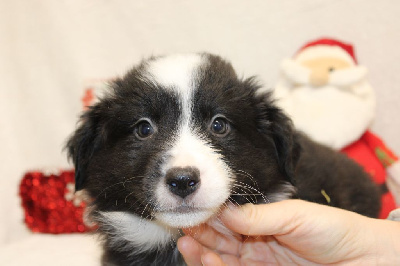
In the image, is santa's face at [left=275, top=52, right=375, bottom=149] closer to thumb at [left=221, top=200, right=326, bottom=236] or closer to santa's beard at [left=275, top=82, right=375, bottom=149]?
santa's beard at [left=275, top=82, right=375, bottom=149]

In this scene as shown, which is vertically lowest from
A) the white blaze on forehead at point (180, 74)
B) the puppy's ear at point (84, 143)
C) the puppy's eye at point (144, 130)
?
the puppy's ear at point (84, 143)

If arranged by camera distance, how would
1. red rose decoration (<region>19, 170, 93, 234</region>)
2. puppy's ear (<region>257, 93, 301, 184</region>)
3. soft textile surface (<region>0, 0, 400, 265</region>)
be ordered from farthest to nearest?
soft textile surface (<region>0, 0, 400, 265</region>) → red rose decoration (<region>19, 170, 93, 234</region>) → puppy's ear (<region>257, 93, 301, 184</region>)

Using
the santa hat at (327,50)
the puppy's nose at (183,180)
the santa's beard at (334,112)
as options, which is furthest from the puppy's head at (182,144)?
the santa hat at (327,50)

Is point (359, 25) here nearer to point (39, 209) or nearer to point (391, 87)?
point (391, 87)

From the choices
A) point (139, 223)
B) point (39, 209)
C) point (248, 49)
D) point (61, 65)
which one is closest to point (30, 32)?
point (61, 65)

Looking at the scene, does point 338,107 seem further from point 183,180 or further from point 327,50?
point 183,180

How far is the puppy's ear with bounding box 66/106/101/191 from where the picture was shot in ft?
8.93

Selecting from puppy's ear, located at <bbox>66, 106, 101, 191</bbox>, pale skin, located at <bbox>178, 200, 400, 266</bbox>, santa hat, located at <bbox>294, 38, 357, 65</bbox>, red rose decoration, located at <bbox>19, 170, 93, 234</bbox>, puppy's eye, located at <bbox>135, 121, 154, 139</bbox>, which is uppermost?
santa hat, located at <bbox>294, 38, 357, 65</bbox>

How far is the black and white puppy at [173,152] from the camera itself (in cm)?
212

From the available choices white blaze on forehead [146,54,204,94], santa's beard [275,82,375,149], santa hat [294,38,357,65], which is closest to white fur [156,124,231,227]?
white blaze on forehead [146,54,204,94]

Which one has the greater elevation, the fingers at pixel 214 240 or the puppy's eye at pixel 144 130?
the puppy's eye at pixel 144 130

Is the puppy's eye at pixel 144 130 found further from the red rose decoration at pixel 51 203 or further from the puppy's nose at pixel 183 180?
the red rose decoration at pixel 51 203

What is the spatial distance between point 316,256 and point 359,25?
297 cm

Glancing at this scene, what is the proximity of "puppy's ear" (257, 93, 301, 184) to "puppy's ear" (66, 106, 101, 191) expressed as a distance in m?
1.06
